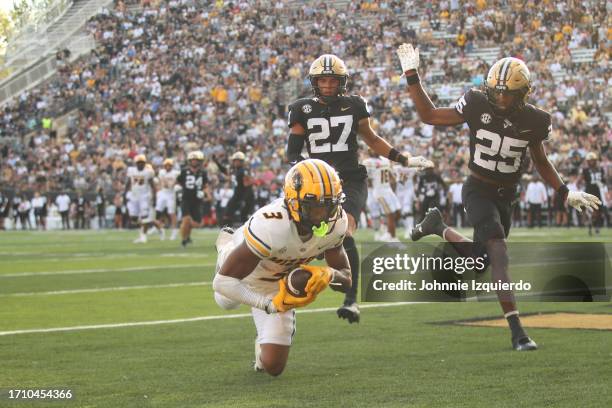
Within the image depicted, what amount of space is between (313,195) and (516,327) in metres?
2.36

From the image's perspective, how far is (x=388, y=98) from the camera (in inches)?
1334

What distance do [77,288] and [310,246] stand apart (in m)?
6.81

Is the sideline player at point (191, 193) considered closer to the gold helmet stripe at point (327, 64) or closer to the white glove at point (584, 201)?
the gold helmet stripe at point (327, 64)

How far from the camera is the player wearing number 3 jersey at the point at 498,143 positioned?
7.51 m

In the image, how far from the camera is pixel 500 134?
7.73 m

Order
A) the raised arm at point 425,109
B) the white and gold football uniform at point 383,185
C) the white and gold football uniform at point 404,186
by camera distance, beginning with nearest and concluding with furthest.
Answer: the raised arm at point 425,109
the white and gold football uniform at point 383,185
the white and gold football uniform at point 404,186

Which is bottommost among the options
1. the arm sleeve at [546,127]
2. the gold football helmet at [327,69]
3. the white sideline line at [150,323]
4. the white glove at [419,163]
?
the white sideline line at [150,323]

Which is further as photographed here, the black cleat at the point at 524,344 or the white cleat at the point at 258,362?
the black cleat at the point at 524,344

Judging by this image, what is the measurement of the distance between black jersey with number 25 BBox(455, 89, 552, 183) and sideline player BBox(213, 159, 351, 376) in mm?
2045

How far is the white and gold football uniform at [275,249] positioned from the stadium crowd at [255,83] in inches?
833

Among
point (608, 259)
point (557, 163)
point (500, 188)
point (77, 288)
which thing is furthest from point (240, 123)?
point (500, 188)

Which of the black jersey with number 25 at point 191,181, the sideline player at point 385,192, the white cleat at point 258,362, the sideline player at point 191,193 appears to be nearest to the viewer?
the white cleat at point 258,362

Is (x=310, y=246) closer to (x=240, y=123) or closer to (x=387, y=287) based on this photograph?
(x=387, y=287)

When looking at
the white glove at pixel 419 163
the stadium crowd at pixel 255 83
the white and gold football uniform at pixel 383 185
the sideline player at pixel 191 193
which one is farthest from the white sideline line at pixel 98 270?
the stadium crowd at pixel 255 83
